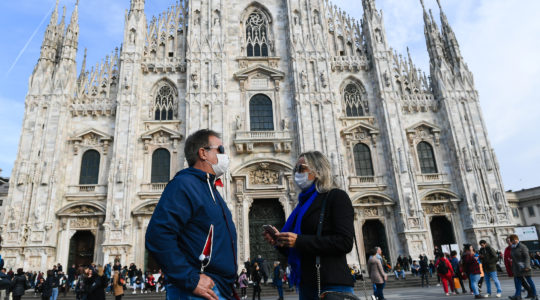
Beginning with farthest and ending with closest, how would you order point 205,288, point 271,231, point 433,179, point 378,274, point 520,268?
point 433,179
point 378,274
point 520,268
point 271,231
point 205,288

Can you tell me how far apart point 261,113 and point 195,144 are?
64.3 ft

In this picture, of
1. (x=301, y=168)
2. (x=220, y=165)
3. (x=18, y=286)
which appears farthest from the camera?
(x=18, y=286)

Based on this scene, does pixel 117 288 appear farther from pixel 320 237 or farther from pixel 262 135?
pixel 262 135

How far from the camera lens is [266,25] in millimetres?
24859

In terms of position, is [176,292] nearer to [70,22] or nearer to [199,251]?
[199,251]

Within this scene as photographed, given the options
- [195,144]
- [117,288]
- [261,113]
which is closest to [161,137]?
[261,113]

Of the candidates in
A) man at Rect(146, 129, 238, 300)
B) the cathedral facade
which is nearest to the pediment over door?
the cathedral facade

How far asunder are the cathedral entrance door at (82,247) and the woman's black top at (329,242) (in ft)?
66.3

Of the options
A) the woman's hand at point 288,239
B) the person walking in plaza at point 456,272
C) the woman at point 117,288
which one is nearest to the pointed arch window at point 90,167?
the woman at point 117,288

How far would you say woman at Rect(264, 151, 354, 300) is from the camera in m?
2.80

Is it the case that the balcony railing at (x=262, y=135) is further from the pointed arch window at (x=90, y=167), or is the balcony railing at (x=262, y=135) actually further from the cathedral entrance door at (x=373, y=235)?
the pointed arch window at (x=90, y=167)

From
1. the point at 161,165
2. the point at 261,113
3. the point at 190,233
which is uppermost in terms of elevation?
the point at 261,113

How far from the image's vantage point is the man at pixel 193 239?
7.71ft

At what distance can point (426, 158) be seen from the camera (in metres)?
22.6
